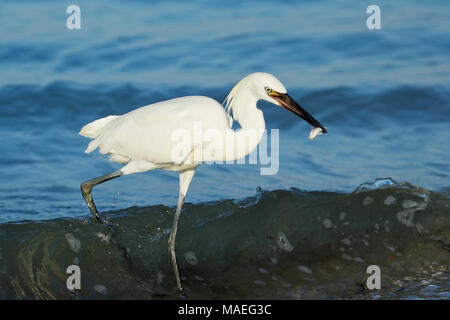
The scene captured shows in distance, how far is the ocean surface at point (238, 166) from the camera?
A: 19.9ft

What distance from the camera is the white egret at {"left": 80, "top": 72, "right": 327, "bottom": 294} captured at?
5625mm

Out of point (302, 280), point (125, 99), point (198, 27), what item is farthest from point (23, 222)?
point (198, 27)

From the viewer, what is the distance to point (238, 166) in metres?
8.28

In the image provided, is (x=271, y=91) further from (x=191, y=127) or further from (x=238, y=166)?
(x=238, y=166)

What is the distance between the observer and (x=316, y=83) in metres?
11.1

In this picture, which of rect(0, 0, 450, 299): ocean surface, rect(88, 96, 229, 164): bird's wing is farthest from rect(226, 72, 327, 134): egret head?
rect(0, 0, 450, 299): ocean surface

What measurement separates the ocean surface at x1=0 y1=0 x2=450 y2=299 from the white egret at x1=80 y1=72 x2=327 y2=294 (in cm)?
82

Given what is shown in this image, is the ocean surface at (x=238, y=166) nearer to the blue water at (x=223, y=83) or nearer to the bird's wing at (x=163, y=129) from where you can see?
the blue water at (x=223, y=83)

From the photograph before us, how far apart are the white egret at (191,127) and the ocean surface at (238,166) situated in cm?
82

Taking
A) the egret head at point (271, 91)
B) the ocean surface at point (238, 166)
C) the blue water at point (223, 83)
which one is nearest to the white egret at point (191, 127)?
the egret head at point (271, 91)

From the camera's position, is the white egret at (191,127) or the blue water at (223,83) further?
the blue water at (223,83)

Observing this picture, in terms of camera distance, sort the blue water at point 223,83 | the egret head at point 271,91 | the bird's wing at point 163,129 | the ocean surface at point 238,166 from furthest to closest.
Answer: the blue water at point 223,83, the ocean surface at point 238,166, the bird's wing at point 163,129, the egret head at point 271,91

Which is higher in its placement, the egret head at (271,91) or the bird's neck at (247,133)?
the egret head at (271,91)

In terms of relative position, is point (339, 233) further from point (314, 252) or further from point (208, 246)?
point (208, 246)
